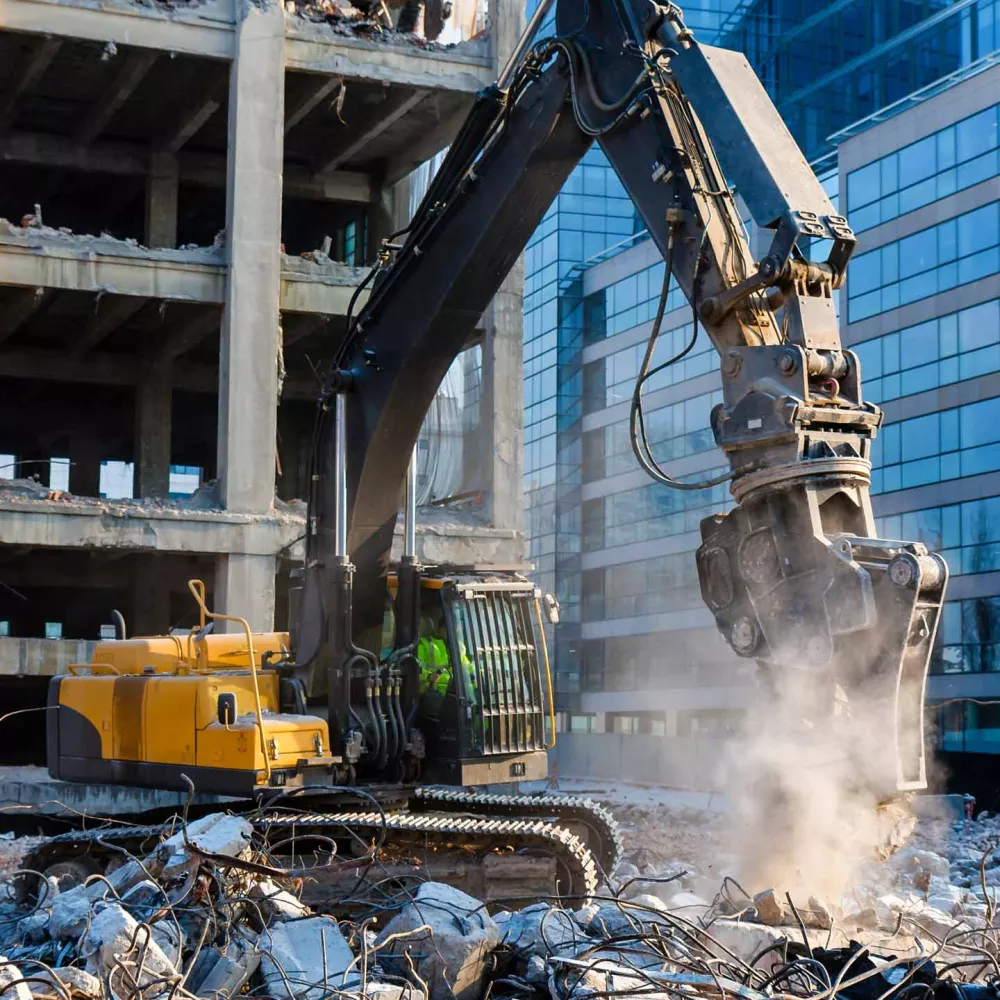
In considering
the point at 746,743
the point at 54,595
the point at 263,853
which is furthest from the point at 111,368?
the point at 746,743

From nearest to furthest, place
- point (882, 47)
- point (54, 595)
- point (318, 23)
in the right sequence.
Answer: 1. point (318, 23)
2. point (54, 595)
3. point (882, 47)

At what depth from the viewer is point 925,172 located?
37.8m

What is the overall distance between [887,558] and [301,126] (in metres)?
22.0

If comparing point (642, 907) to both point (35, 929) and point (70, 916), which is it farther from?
point (35, 929)

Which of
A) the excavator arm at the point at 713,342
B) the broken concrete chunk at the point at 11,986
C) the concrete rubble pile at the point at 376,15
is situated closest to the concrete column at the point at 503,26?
the concrete rubble pile at the point at 376,15

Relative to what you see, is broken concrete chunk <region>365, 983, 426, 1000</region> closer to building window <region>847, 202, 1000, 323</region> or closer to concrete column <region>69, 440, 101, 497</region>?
concrete column <region>69, 440, 101, 497</region>

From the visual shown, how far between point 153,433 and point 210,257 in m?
5.23

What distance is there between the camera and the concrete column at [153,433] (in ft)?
90.1

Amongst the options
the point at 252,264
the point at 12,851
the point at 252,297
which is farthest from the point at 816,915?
the point at 252,264

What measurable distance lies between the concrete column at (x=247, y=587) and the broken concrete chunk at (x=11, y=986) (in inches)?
653

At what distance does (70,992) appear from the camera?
612cm

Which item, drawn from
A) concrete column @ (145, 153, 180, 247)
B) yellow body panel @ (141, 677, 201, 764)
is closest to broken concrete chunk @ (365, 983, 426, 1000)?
yellow body panel @ (141, 677, 201, 764)

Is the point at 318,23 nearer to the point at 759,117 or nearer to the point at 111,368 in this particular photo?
the point at 111,368

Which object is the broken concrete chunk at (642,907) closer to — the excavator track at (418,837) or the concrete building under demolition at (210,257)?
the excavator track at (418,837)
